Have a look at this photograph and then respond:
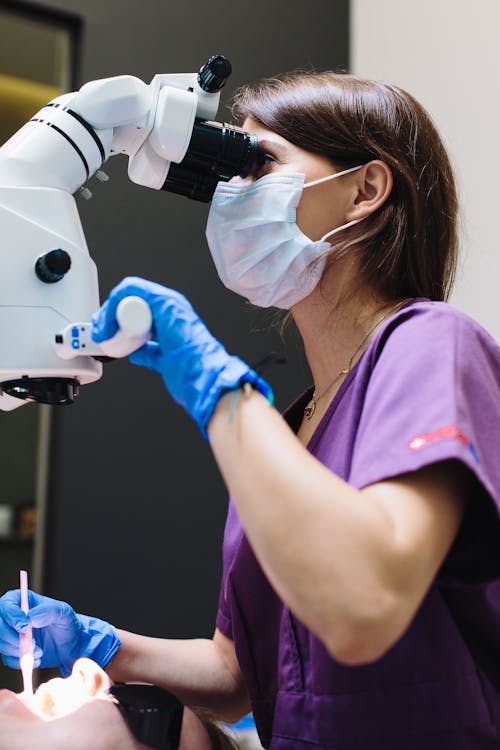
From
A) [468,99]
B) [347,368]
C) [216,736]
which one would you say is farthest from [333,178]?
[468,99]

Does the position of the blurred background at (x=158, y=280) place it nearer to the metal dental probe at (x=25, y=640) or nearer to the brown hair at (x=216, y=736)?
the metal dental probe at (x=25, y=640)

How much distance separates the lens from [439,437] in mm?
958

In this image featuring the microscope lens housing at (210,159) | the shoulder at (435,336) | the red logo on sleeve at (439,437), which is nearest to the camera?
the red logo on sleeve at (439,437)

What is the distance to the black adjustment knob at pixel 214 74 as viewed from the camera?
4.26 ft

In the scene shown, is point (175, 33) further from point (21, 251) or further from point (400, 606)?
point (400, 606)

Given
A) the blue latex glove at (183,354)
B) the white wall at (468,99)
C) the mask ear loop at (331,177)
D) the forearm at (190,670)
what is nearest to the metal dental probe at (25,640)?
the forearm at (190,670)

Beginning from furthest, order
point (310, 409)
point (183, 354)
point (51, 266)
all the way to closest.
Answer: point (310, 409) → point (51, 266) → point (183, 354)

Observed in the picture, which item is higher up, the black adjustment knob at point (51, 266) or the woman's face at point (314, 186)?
the woman's face at point (314, 186)

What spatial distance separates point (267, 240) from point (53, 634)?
79cm

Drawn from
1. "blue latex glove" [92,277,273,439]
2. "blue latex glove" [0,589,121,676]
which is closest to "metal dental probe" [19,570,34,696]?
A: "blue latex glove" [0,589,121,676]

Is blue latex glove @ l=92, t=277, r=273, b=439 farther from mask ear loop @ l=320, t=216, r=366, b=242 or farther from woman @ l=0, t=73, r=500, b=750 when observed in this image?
mask ear loop @ l=320, t=216, r=366, b=242

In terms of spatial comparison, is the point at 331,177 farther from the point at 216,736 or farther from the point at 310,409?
the point at 216,736

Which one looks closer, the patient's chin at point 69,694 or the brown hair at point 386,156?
the patient's chin at point 69,694

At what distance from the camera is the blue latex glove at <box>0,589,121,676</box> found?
4.70 ft
